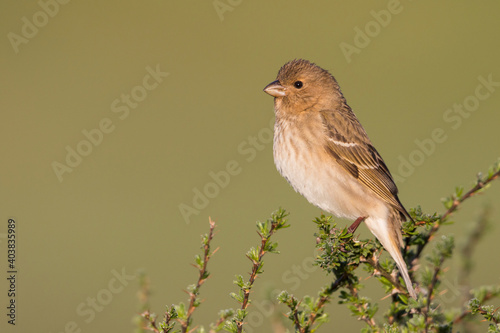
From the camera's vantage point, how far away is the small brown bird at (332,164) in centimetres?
485

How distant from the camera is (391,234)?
4430 mm

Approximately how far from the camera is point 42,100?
14211 mm

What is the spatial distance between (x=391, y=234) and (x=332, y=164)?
80 cm

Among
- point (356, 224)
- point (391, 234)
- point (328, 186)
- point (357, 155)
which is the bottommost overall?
point (391, 234)

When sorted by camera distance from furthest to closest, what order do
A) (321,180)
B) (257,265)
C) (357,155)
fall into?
(357,155)
(321,180)
(257,265)

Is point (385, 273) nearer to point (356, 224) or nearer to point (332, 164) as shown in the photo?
point (356, 224)

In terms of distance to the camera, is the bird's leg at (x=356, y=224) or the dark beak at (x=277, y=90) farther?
the dark beak at (x=277, y=90)

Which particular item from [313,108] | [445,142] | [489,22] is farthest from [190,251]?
[489,22]

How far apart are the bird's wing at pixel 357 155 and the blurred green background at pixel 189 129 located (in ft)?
4.49

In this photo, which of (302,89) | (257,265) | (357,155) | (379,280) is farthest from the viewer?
(302,89)

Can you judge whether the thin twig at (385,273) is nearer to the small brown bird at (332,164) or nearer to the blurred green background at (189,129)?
the blurred green background at (189,129)

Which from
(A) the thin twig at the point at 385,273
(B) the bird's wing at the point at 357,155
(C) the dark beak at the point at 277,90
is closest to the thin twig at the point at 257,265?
(A) the thin twig at the point at 385,273

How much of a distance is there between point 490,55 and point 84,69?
397 inches

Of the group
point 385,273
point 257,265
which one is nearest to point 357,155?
point 385,273
